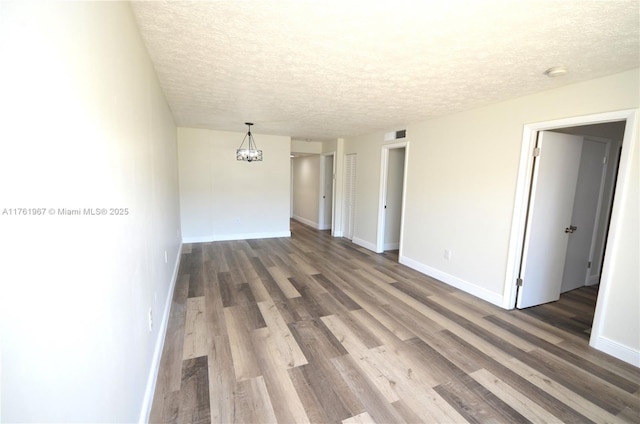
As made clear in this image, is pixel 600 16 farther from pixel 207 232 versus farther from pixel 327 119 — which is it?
pixel 207 232

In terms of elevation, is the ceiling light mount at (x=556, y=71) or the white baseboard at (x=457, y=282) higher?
the ceiling light mount at (x=556, y=71)

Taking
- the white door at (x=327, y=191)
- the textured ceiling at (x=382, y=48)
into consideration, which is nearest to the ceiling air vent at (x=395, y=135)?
the textured ceiling at (x=382, y=48)

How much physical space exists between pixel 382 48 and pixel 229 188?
463 centimetres

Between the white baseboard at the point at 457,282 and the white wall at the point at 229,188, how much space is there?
10.4ft

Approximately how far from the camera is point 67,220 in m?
0.77

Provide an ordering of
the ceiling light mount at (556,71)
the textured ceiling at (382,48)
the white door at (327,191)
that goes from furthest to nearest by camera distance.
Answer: the white door at (327,191)
the ceiling light mount at (556,71)
the textured ceiling at (382,48)

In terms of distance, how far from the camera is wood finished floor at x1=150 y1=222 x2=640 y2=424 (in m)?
1.68

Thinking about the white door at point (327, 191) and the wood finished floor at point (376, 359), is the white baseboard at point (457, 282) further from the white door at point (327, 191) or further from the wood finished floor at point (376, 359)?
the white door at point (327, 191)

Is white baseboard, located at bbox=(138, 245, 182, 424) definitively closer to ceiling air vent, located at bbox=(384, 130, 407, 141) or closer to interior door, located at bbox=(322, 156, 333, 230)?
ceiling air vent, located at bbox=(384, 130, 407, 141)

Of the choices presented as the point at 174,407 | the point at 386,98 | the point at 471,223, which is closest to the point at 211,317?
the point at 174,407

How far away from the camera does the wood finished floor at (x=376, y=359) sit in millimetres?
1683

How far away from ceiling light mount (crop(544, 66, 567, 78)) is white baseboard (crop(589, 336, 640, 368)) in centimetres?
231

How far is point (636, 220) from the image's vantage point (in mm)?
2146

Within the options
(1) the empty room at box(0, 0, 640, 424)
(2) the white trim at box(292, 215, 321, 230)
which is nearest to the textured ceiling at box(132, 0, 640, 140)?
(1) the empty room at box(0, 0, 640, 424)
